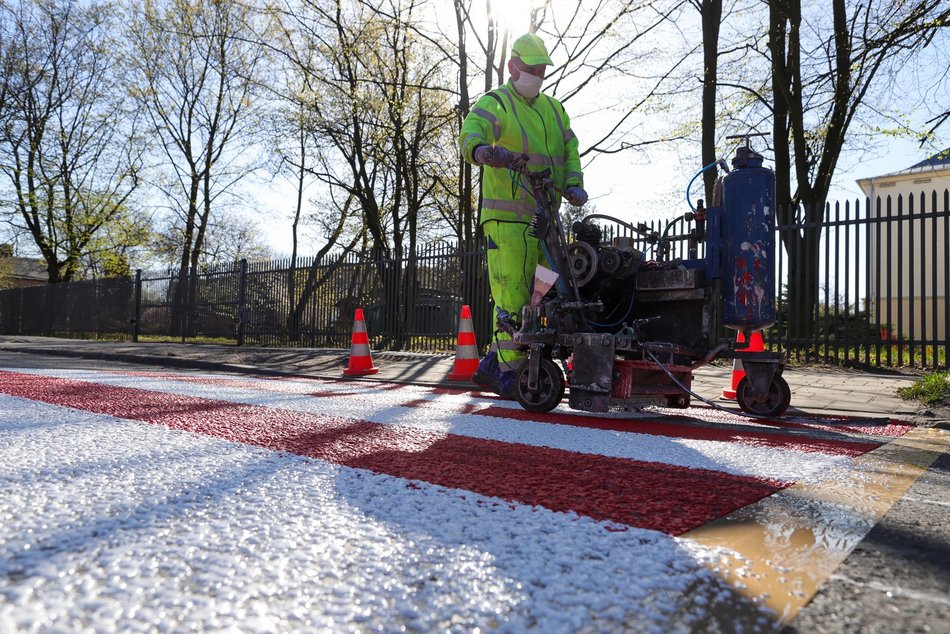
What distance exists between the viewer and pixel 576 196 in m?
5.18

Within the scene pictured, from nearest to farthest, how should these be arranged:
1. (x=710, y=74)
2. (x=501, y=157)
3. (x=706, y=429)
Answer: (x=706, y=429) < (x=501, y=157) < (x=710, y=74)

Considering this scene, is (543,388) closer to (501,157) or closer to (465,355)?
(501,157)

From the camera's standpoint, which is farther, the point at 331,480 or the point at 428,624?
the point at 331,480

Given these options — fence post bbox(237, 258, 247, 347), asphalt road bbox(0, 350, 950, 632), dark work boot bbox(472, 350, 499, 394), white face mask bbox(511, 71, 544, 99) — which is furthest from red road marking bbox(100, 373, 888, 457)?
fence post bbox(237, 258, 247, 347)

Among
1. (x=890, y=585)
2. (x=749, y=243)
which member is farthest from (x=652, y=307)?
(x=890, y=585)

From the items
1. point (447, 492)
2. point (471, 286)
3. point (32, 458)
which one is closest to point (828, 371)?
point (471, 286)

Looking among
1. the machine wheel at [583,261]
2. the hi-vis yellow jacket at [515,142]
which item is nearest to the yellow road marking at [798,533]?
the machine wheel at [583,261]

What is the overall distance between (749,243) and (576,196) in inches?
55.9

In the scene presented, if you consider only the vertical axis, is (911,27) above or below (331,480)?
above

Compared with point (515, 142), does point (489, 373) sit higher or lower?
lower

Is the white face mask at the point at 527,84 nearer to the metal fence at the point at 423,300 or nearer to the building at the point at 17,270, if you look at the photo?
the metal fence at the point at 423,300

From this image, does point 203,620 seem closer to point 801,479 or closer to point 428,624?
point 428,624

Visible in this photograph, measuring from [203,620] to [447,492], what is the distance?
100 cm

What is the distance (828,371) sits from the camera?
345 inches
